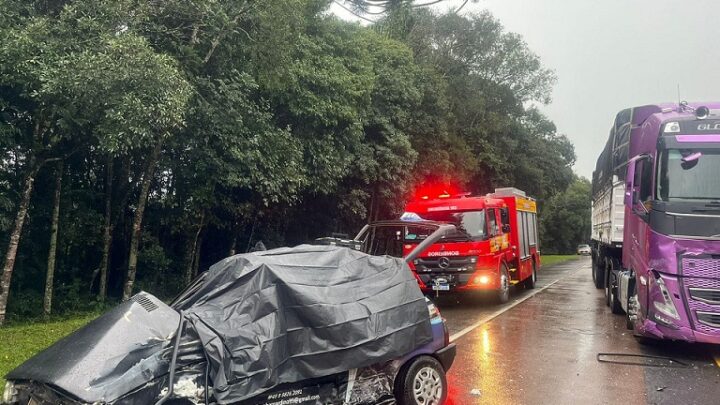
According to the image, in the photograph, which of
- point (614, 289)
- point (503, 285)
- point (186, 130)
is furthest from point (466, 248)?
point (186, 130)

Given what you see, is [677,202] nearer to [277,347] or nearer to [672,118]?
[672,118]

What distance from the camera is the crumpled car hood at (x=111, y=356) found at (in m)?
3.76

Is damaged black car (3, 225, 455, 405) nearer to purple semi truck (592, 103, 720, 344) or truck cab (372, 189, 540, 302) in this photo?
purple semi truck (592, 103, 720, 344)

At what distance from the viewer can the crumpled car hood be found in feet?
12.3

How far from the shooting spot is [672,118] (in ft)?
26.9

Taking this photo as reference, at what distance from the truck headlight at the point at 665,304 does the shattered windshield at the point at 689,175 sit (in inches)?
46.8

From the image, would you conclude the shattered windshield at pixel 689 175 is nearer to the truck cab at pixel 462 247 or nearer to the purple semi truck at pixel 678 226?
the purple semi truck at pixel 678 226

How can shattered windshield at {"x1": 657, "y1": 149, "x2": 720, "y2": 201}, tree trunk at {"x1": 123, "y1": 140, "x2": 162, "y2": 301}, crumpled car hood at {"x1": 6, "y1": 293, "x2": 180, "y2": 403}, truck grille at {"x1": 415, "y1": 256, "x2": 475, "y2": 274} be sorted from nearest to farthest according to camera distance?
crumpled car hood at {"x1": 6, "y1": 293, "x2": 180, "y2": 403} < shattered windshield at {"x1": 657, "y1": 149, "x2": 720, "y2": 201} < tree trunk at {"x1": 123, "y1": 140, "x2": 162, "y2": 301} < truck grille at {"x1": 415, "y1": 256, "x2": 475, "y2": 274}

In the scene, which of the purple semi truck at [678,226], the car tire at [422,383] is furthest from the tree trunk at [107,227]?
the purple semi truck at [678,226]

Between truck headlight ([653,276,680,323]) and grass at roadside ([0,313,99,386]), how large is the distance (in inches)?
326

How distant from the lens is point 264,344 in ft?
13.5

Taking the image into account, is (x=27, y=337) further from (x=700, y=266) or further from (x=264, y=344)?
(x=700, y=266)

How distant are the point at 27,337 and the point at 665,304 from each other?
392 inches

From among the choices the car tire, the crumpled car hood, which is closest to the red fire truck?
the car tire
